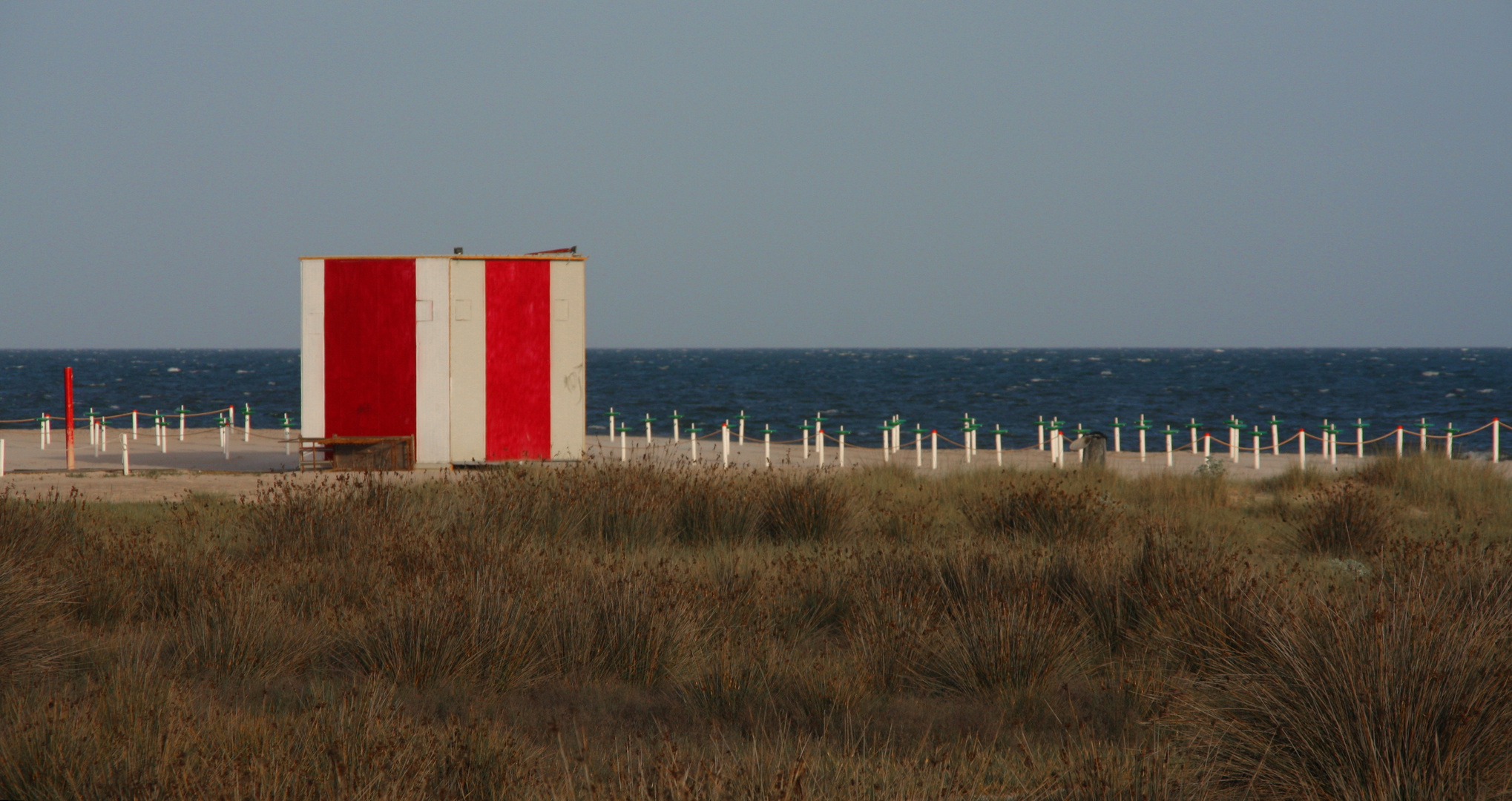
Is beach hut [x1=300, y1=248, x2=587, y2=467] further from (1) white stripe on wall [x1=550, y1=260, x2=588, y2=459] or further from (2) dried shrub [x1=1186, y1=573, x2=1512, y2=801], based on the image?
(2) dried shrub [x1=1186, y1=573, x2=1512, y2=801]

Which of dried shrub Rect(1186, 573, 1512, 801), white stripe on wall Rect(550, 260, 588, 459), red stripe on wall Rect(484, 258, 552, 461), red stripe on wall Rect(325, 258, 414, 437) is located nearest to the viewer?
dried shrub Rect(1186, 573, 1512, 801)

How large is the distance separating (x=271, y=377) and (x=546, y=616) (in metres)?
87.0

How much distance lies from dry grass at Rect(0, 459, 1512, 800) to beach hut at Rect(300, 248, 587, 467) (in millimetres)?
6787

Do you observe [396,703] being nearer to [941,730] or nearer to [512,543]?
[941,730]

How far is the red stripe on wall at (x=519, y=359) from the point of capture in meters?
17.5

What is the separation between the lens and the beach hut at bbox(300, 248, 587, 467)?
17297mm

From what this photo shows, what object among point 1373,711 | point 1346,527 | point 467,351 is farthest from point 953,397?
point 1373,711

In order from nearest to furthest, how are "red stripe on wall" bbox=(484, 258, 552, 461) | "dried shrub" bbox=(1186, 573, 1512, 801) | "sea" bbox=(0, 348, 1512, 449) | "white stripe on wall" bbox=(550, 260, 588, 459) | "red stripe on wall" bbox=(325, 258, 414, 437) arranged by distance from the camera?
"dried shrub" bbox=(1186, 573, 1512, 801)
"red stripe on wall" bbox=(325, 258, 414, 437)
"red stripe on wall" bbox=(484, 258, 552, 461)
"white stripe on wall" bbox=(550, 260, 588, 459)
"sea" bbox=(0, 348, 1512, 449)

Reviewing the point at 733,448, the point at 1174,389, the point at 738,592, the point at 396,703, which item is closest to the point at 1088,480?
the point at 738,592

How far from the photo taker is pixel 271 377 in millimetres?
85125

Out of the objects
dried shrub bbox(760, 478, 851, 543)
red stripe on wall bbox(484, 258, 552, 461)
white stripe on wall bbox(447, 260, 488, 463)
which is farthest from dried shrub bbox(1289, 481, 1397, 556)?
white stripe on wall bbox(447, 260, 488, 463)

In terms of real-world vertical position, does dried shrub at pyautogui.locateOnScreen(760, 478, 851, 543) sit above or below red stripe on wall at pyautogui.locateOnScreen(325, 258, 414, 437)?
below

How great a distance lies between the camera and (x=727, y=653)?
219 inches

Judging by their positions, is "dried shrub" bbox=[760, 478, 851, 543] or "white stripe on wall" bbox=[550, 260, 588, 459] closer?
"dried shrub" bbox=[760, 478, 851, 543]
